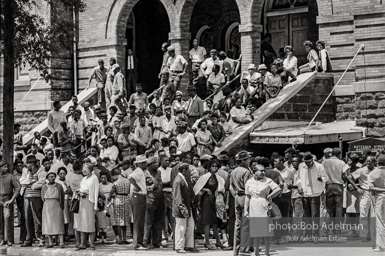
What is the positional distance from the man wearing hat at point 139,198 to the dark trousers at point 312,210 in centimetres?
329

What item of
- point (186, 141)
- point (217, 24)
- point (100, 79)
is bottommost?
point (186, 141)

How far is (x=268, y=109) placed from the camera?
23.1 metres

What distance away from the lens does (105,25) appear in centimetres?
3002

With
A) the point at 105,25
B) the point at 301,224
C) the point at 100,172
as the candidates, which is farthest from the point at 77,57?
the point at 301,224

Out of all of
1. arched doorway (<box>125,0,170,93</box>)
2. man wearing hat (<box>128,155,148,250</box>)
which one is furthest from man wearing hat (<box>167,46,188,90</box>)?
man wearing hat (<box>128,155,148,250</box>)

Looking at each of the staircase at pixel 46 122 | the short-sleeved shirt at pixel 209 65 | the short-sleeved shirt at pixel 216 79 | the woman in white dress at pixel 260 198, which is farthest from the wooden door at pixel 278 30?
the woman in white dress at pixel 260 198

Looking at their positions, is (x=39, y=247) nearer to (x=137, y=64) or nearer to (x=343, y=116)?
(x=343, y=116)

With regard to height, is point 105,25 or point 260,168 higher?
point 105,25

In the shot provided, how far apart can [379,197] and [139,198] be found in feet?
15.8

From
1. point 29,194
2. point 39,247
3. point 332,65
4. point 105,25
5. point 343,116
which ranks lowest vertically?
point 39,247

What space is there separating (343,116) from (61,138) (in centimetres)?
788

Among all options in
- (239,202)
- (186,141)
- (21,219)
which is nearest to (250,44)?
(186,141)

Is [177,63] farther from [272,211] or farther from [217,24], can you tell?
[272,211]

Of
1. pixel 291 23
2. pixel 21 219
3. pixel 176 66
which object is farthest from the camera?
pixel 291 23
